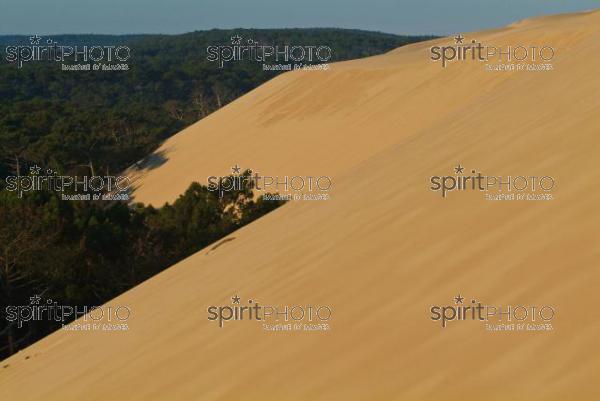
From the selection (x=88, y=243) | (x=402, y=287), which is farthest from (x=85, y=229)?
(x=402, y=287)

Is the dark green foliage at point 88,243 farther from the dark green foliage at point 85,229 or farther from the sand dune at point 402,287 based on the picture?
the sand dune at point 402,287

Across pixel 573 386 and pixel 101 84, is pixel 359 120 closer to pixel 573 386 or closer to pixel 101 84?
pixel 573 386

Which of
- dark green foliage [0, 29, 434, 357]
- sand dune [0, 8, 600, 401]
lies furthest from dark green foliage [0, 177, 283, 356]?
sand dune [0, 8, 600, 401]

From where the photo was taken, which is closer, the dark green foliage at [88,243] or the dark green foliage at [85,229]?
the dark green foliage at [88,243]

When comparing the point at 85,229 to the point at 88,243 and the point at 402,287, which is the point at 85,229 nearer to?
the point at 88,243

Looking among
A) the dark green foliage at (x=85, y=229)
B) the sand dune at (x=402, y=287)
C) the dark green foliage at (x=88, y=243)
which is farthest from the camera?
the dark green foliage at (x=85, y=229)

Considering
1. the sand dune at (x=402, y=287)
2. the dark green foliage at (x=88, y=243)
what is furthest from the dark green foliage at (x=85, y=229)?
the sand dune at (x=402, y=287)

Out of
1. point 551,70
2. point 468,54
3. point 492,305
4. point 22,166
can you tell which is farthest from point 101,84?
point 492,305

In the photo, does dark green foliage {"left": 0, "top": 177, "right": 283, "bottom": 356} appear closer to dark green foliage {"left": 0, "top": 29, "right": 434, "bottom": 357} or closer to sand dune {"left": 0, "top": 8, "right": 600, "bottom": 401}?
dark green foliage {"left": 0, "top": 29, "right": 434, "bottom": 357}

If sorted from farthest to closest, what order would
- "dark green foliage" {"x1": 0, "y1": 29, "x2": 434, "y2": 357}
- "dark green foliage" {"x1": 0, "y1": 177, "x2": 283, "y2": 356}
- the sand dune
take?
"dark green foliage" {"x1": 0, "y1": 29, "x2": 434, "y2": 357}
"dark green foliage" {"x1": 0, "y1": 177, "x2": 283, "y2": 356}
the sand dune

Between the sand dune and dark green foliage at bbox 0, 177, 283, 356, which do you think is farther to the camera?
dark green foliage at bbox 0, 177, 283, 356
